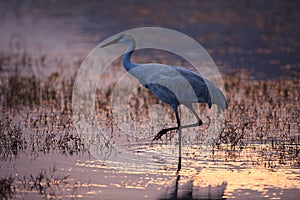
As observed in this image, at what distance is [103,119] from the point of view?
40.5 ft

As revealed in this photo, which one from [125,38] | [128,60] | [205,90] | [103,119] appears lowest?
[103,119]

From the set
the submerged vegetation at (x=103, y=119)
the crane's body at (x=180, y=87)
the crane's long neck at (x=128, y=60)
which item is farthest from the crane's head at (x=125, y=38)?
the submerged vegetation at (x=103, y=119)

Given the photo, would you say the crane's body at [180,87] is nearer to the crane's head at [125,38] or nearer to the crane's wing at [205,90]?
the crane's wing at [205,90]

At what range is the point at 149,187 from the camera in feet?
27.5

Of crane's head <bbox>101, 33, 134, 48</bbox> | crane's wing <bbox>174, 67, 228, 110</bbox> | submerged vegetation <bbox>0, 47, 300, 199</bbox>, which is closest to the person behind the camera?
submerged vegetation <bbox>0, 47, 300, 199</bbox>

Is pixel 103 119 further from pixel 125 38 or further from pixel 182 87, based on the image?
pixel 182 87

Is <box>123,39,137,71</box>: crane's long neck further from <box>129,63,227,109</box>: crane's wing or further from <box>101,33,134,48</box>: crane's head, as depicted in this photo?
<box>129,63,227,109</box>: crane's wing

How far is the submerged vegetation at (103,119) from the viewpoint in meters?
9.70

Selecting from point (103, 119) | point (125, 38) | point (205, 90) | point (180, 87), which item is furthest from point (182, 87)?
point (103, 119)

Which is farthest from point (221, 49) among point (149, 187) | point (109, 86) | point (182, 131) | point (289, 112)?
point (149, 187)

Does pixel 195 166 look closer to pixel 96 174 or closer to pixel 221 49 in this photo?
pixel 96 174

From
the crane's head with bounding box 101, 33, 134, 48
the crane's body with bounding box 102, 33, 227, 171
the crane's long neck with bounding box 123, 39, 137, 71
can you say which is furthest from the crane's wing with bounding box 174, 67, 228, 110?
the crane's head with bounding box 101, 33, 134, 48

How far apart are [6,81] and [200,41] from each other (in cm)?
793

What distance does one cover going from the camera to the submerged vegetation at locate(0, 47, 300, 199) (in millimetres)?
9695
